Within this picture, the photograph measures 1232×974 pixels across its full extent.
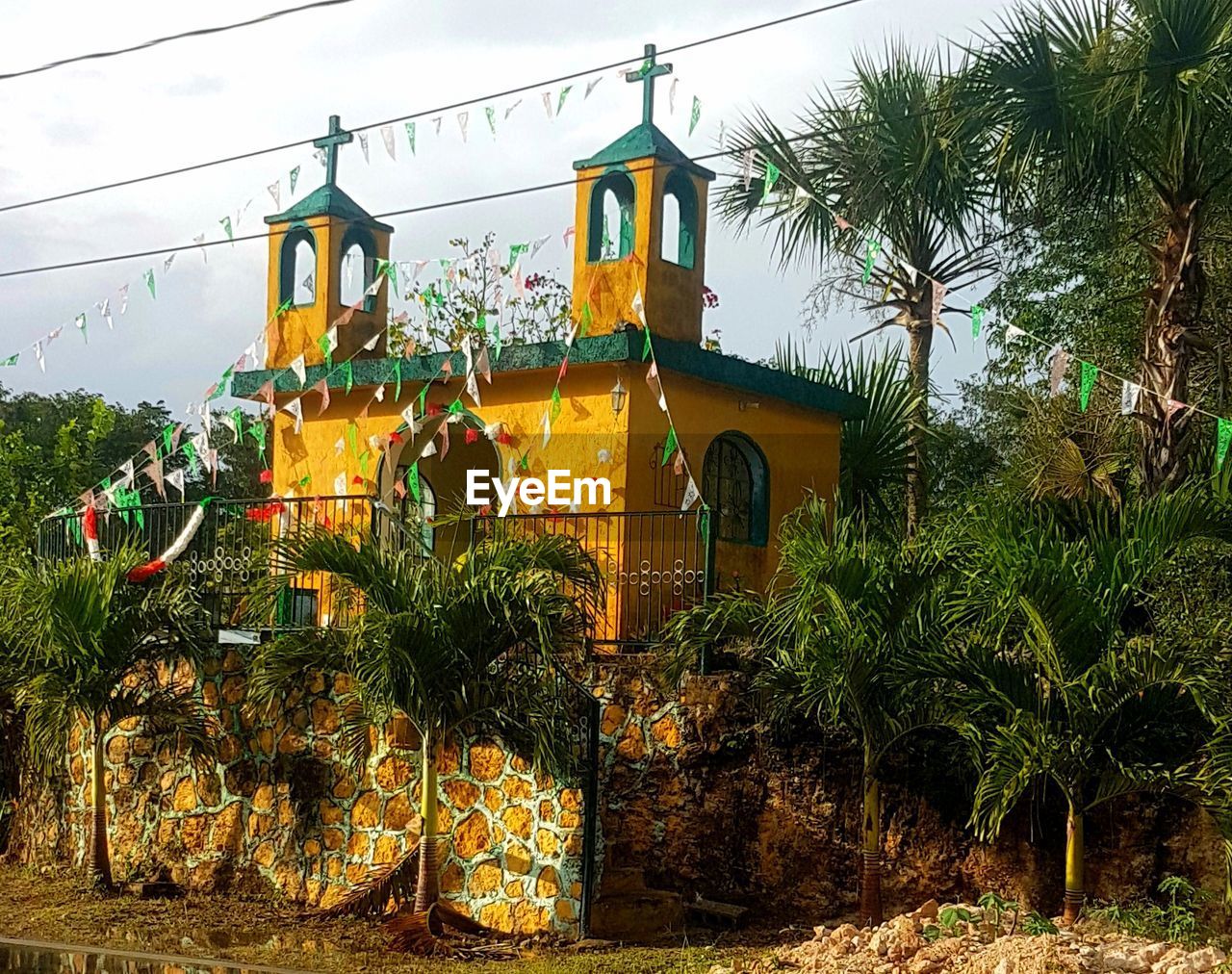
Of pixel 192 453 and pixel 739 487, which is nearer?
pixel 739 487

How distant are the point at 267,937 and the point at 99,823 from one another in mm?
2230

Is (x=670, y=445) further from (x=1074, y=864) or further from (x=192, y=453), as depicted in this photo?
(x=1074, y=864)

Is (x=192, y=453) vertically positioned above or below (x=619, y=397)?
below

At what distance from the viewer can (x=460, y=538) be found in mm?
14406

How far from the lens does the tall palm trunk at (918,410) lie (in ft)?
49.6

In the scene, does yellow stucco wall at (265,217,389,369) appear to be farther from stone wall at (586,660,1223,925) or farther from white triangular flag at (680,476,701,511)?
stone wall at (586,660,1223,925)

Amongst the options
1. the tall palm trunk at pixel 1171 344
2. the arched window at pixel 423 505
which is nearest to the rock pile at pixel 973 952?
the tall palm trunk at pixel 1171 344

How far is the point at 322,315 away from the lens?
1511 centimetres

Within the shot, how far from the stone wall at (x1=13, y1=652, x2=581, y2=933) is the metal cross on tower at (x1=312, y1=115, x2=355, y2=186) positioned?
5363 millimetres


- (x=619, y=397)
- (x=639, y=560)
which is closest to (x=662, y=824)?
(x=639, y=560)

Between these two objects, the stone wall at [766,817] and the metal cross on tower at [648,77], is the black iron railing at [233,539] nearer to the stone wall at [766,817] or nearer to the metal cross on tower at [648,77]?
the stone wall at [766,817]

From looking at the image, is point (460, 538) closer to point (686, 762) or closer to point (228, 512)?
point (228, 512)

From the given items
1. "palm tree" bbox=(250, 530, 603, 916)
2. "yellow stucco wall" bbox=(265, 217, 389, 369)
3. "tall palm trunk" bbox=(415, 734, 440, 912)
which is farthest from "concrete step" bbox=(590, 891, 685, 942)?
"yellow stucco wall" bbox=(265, 217, 389, 369)

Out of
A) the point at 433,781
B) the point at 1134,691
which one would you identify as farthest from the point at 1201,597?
the point at 433,781
